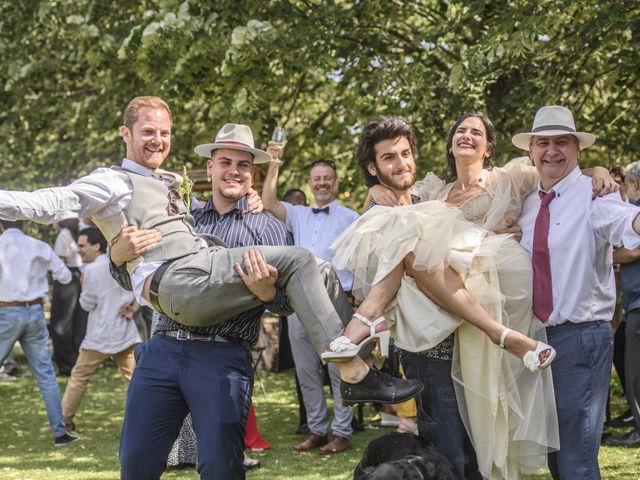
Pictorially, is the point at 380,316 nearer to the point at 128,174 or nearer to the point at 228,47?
the point at 128,174

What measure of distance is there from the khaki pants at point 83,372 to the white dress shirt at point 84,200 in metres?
4.23

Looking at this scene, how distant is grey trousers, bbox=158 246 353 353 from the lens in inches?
145

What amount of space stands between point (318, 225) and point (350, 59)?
8.03 ft

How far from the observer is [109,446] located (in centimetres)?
765

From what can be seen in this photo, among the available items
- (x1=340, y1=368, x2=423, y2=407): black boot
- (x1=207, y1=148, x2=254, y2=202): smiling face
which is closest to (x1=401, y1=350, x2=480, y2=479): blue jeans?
(x1=340, y1=368, x2=423, y2=407): black boot

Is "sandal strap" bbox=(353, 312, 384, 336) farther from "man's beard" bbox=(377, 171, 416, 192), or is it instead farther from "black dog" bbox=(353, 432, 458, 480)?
"man's beard" bbox=(377, 171, 416, 192)

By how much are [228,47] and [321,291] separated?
210 inches

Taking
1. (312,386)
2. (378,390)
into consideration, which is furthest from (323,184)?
(378,390)

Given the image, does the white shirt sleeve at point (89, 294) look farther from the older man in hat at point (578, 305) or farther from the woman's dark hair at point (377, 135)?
the older man in hat at point (578, 305)

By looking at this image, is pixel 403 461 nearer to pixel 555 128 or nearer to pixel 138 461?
pixel 138 461

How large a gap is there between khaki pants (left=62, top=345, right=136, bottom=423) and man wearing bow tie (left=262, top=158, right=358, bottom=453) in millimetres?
1725

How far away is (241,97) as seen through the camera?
27.6 feet

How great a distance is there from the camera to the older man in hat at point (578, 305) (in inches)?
155

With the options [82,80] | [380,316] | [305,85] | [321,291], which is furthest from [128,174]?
[82,80]
